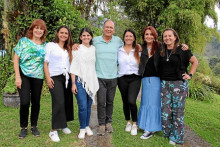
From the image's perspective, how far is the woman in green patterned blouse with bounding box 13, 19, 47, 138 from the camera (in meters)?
3.07

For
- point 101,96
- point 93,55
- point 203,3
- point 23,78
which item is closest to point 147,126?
point 101,96

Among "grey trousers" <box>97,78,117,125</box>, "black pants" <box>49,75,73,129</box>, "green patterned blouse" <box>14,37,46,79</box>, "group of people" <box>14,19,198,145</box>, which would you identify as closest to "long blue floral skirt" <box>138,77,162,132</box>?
"group of people" <box>14,19,198,145</box>

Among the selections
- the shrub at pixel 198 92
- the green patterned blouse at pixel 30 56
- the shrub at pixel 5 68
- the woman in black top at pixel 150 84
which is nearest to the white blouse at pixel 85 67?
the green patterned blouse at pixel 30 56

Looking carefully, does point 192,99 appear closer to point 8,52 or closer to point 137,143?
point 137,143

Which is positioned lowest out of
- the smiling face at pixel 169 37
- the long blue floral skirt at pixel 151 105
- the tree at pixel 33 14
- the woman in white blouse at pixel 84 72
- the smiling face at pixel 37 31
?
the long blue floral skirt at pixel 151 105

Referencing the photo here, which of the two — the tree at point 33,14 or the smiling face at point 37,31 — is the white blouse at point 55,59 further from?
the tree at point 33,14

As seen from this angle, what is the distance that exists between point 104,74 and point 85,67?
35 centimetres

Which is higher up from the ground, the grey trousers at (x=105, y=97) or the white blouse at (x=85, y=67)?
the white blouse at (x=85, y=67)

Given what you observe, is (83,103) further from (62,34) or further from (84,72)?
(62,34)

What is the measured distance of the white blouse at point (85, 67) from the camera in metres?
3.25

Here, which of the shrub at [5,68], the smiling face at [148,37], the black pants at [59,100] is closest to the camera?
the black pants at [59,100]

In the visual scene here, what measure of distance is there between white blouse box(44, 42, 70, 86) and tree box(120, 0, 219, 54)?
30.3ft

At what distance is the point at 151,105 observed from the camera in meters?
3.53

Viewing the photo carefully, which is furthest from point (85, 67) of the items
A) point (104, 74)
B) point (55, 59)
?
point (55, 59)
